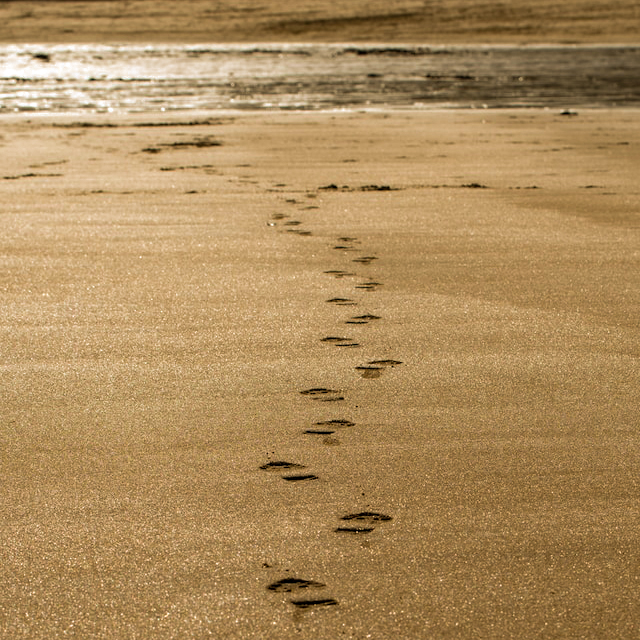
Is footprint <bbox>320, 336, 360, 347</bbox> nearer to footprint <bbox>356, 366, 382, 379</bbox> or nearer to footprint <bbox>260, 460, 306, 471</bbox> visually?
footprint <bbox>356, 366, 382, 379</bbox>

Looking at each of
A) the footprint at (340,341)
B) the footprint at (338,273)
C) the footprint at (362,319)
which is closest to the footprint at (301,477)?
the footprint at (340,341)

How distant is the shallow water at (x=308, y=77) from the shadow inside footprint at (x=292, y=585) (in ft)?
35.4

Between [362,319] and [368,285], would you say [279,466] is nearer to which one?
[362,319]

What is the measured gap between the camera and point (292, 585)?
1969 mm

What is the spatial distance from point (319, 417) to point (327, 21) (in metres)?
29.2

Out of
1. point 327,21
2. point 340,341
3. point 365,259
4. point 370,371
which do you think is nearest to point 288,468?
point 370,371

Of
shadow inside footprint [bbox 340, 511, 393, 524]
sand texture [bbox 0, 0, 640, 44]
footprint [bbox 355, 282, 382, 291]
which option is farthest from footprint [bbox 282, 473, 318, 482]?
sand texture [bbox 0, 0, 640, 44]

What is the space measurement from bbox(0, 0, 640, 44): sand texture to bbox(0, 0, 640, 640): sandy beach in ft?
75.6

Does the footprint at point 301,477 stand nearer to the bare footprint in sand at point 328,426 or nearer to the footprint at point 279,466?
the footprint at point 279,466

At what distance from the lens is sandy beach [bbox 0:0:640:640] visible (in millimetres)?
1952

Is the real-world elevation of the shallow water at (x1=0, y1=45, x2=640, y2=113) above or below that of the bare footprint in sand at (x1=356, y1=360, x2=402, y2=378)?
above

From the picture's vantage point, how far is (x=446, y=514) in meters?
2.24

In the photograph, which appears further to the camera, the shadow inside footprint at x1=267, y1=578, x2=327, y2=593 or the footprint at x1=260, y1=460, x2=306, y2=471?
the footprint at x1=260, y1=460, x2=306, y2=471

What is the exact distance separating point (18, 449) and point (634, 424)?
173 centimetres
